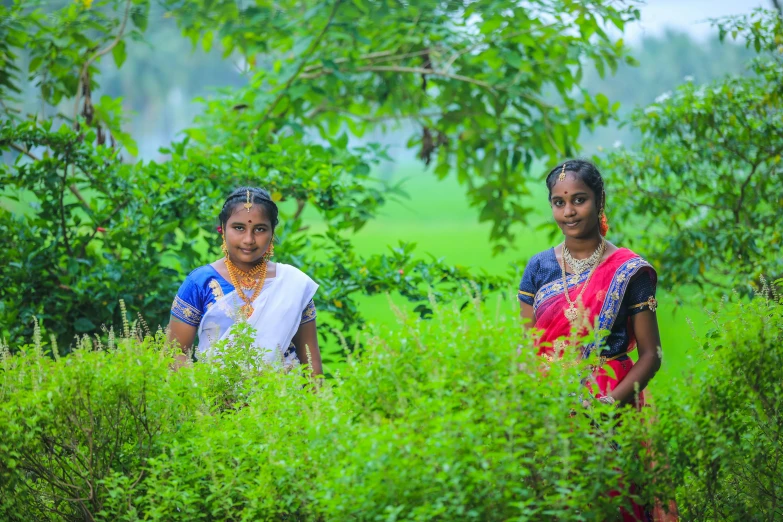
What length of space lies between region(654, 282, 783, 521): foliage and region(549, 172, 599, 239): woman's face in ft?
2.28

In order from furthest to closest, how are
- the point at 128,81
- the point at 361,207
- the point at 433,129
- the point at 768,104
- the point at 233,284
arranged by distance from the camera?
1. the point at 128,81
2. the point at 433,129
3. the point at 768,104
4. the point at 361,207
5. the point at 233,284

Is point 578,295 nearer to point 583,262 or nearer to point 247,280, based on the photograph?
point 583,262

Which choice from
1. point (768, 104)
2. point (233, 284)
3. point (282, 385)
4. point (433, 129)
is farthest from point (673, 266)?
point (282, 385)

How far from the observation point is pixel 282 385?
318 centimetres

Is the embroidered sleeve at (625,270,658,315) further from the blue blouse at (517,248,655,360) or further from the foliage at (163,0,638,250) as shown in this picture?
the foliage at (163,0,638,250)

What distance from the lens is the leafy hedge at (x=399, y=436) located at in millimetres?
2533

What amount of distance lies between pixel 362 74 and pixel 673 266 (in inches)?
120

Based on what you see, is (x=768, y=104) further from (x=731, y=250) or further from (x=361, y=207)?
(x=361, y=207)

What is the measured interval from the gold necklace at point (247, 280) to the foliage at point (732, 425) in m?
1.97

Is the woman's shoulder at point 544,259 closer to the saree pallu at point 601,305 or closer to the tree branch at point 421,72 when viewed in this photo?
the saree pallu at point 601,305

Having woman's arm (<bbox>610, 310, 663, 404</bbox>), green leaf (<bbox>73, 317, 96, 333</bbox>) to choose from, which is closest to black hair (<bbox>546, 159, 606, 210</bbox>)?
woman's arm (<bbox>610, 310, 663, 404</bbox>)

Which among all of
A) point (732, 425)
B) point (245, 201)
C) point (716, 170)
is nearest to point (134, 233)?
point (245, 201)

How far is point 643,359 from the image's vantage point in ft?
11.4

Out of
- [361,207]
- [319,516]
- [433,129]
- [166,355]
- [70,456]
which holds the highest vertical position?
[433,129]
